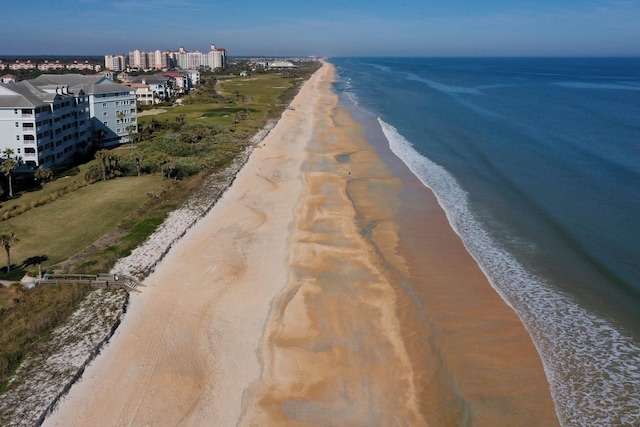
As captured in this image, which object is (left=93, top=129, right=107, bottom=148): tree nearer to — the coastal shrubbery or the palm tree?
the palm tree

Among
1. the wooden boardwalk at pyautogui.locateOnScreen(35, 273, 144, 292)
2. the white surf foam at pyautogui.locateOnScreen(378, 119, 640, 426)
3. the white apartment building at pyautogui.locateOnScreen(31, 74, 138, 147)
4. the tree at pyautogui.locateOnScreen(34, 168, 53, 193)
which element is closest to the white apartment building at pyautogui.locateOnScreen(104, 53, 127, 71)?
the white apartment building at pyautogui.locateOnScreen(31, 74, 138, 147)

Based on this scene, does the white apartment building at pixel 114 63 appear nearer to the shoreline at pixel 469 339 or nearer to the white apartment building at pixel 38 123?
the white apartment building at pixel 38 123

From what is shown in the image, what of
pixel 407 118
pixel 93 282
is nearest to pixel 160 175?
pixel 93 282

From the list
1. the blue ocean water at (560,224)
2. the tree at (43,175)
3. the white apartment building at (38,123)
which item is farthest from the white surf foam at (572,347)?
the white apartment building at (38,123)

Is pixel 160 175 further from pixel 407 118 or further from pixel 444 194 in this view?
pixel 407 118

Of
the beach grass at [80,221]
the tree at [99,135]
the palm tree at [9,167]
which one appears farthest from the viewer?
the tree at [99,135]

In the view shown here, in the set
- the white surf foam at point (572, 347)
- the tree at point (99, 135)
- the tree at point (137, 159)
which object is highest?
the tree at point (99, 135)
